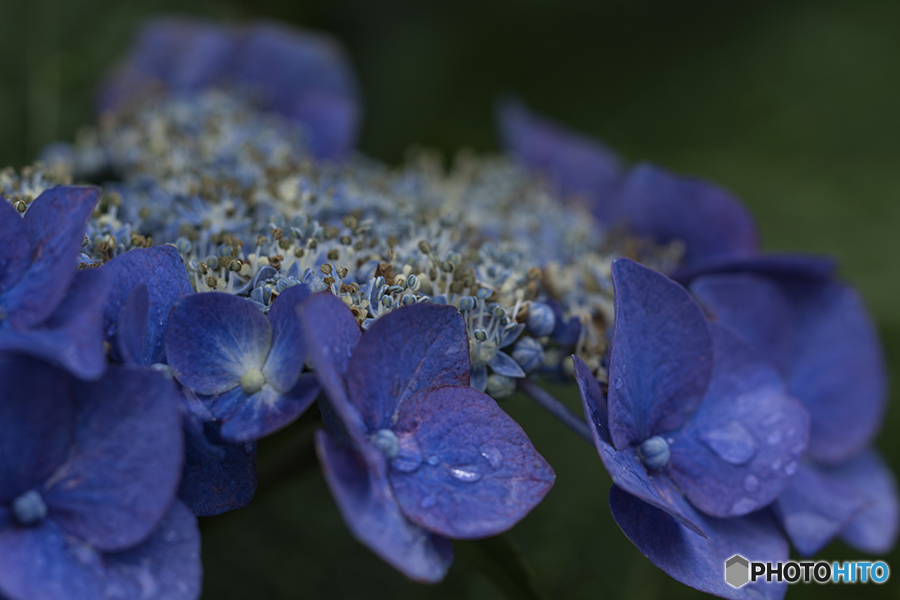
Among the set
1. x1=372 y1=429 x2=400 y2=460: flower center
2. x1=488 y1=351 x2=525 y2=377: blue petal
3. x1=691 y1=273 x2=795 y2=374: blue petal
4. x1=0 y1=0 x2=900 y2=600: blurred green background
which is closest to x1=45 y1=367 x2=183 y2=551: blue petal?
x1=372 y1=429 x2=400 y2=460: flower center

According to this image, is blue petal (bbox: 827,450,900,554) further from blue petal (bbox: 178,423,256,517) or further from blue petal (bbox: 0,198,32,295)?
blue petal (bbox: 0,198,32,295)

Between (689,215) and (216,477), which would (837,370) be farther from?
(216,477)

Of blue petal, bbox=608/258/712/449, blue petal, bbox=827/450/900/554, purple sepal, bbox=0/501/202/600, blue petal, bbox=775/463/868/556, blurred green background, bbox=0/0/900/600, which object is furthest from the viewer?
blurred green background, bbox=0/0/900/600

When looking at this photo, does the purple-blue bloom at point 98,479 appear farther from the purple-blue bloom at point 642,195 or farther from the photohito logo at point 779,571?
the purple-blue bloom at point 642,195

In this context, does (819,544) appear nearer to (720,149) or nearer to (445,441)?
(445,441)

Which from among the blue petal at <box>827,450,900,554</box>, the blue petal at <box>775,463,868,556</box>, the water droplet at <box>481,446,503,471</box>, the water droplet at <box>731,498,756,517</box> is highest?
the water droplet at <box>481,446,503,471</box>

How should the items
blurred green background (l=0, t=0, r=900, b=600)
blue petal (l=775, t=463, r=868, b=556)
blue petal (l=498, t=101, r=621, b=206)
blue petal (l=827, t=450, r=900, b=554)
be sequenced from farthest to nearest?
blurred green background (l=0, t=0, r=900, b=600)
blue petal (l=498, t=101, r=621, b=206)
blue petal (l=827, t=450, r=900, b=554)
blue petal (l=775, t=463, r=868, b=556)
